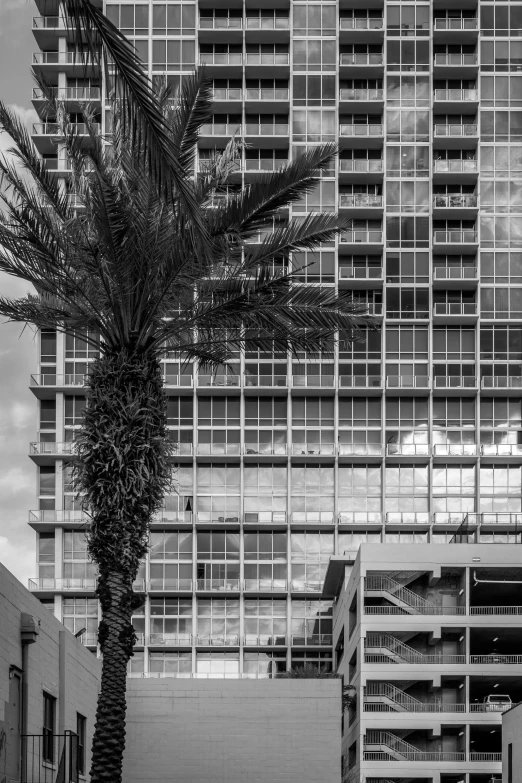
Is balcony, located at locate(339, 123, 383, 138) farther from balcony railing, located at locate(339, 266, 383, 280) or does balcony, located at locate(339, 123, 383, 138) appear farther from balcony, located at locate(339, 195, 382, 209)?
balcony railing, located at locate(339, 266, 383, 280)

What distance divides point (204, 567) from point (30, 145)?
6538 cm

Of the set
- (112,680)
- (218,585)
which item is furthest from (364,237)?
(112,680)

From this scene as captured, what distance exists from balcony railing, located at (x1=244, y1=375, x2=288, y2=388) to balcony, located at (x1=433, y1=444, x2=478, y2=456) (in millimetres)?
11332

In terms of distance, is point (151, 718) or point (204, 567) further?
point (204, 567)

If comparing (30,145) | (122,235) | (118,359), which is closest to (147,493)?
(118,359)

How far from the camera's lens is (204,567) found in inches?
3403

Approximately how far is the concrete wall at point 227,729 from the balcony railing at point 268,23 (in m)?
60.1

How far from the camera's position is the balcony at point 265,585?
86.1m

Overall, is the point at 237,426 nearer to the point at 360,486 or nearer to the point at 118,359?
the point at 360,486

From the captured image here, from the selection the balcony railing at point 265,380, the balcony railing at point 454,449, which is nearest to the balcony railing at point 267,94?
the balcony railing at point 265,380

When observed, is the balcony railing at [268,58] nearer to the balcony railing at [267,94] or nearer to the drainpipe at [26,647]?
the balcony railing at [267,94]

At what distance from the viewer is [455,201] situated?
295 feet

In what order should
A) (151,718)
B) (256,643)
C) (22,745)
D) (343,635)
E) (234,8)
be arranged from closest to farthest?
(22,745) → (151,718) → (343,635) → (256,643) → (234,8)

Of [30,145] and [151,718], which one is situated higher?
[30,145]
